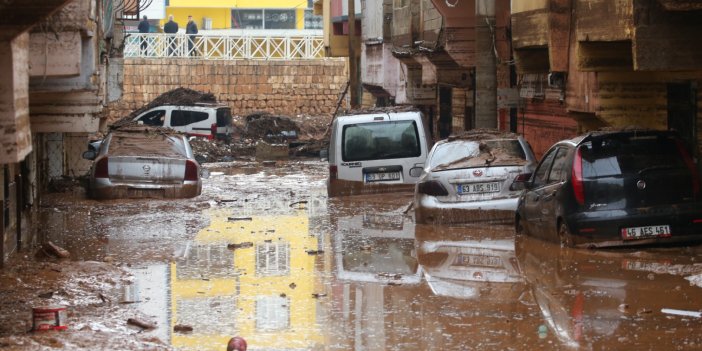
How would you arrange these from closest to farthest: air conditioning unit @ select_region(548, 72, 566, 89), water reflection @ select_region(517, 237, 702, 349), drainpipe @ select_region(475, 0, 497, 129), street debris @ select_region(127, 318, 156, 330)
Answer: water reflection @ select_region(517, 237, 702, 349) < street debris @ select_region(127, 318, 156, 330) < air conditioning unit @ select_region(548, 72, 566, 89) < drainpipe @ select_region(475, 0, 497, 129)

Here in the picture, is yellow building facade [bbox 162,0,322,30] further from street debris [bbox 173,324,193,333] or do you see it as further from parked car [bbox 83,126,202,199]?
street debris [bbox 173,324,193,333]

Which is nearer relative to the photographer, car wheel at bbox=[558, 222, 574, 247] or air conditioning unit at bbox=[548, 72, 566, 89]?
car wheel at bbox=[558, 222, 574, 247]

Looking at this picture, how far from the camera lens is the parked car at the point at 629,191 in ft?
41.3

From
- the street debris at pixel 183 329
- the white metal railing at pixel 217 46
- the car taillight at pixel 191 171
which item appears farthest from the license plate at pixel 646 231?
the white metal railing at pixel 217 46

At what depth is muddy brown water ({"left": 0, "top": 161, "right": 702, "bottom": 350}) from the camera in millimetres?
8859

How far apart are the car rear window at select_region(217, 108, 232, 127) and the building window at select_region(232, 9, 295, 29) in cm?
3244

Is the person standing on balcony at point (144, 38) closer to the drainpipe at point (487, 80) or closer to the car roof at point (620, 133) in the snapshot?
the drainpipe at point (487, 80)

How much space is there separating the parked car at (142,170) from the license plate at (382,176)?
3137 millimetres

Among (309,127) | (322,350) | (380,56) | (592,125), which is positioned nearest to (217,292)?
(322,350)

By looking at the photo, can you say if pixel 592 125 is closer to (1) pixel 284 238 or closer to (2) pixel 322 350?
(1) pixel 284 238

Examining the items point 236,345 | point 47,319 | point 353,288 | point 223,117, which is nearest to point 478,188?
point 353,288

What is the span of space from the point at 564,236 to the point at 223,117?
29.9 meters

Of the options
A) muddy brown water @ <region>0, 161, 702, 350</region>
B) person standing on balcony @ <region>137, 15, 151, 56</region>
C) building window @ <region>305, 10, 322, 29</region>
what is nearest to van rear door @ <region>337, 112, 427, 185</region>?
muddy brown water @ <region>0, 161, 702, 350</region>

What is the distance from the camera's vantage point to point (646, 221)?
12602 millimetres
